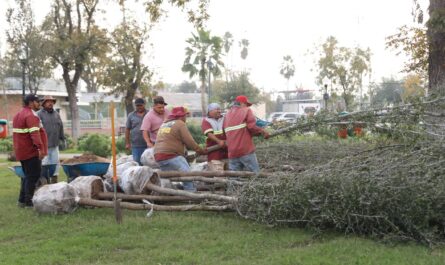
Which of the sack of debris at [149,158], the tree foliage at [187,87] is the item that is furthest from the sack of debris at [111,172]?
the tree foliage at [187,87]

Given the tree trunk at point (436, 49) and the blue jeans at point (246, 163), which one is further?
the tree trunk at point (436, 49)

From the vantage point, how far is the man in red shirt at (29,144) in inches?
310

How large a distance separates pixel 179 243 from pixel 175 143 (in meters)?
2.39

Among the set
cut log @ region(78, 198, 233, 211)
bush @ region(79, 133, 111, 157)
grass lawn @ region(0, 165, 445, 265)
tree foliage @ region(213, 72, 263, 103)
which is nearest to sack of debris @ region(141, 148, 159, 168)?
cut log @ region(78, 198, 233, 211)

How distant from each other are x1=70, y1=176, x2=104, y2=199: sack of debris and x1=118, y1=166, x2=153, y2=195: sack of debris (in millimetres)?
424

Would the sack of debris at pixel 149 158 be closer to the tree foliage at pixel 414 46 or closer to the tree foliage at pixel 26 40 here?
the tree foliage at pixel 414 46

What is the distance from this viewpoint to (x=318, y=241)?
5.66 meters

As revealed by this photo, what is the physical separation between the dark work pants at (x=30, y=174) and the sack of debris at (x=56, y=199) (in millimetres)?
639

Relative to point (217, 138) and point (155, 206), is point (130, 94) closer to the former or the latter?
point (217, 138)

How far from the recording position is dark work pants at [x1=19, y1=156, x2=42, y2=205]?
26.3 ft

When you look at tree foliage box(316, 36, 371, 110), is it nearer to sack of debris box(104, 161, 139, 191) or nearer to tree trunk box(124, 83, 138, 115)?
tree trunk box(124, 83, 138, 115)

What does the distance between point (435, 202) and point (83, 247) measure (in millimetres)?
3483

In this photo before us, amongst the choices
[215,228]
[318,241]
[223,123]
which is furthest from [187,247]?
[223,123]

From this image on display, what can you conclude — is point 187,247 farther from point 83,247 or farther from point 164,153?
point 164,153
